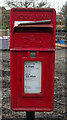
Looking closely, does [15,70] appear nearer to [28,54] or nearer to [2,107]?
[28,54]

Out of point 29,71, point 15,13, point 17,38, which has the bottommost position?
point 29,71

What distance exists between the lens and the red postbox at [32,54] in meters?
2.60

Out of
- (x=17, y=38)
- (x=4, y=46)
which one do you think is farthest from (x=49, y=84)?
(x=4, y=46)

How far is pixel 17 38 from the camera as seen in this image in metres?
2.61

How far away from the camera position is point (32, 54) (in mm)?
2619

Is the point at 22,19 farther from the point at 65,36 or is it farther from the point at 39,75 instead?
the point at 65,36

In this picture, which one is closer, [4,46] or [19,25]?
[19,25]

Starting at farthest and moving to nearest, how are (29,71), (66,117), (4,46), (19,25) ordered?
(4,46)
(66,117)
(29,71)
(19,25)

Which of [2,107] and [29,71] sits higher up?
[29,71]

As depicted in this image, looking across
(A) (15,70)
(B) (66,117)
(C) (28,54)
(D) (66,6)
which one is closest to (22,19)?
(C) (28,54)

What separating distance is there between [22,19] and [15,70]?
692mm

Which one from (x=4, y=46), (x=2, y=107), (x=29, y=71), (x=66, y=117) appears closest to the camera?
(x=29, y=71)

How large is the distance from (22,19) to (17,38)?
0.86ft

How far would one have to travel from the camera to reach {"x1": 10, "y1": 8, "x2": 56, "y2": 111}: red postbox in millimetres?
2596
